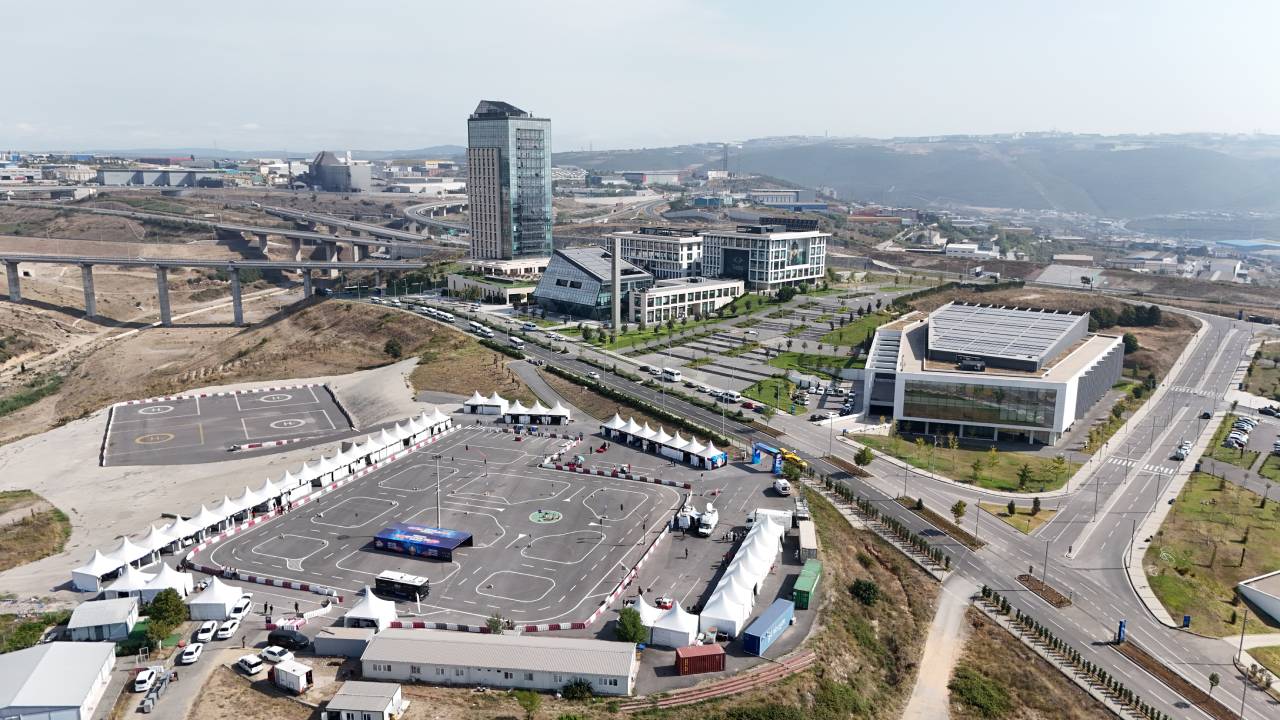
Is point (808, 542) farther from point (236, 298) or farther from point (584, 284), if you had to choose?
point (236, 298)

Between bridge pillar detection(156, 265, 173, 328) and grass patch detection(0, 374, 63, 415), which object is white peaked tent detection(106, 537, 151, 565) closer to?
grass patch detection(0, 374, 63, 415)

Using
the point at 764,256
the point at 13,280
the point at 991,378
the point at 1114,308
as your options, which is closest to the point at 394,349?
the point at 764,256

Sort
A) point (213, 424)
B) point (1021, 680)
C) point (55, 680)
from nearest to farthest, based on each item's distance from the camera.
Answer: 1. point (55, 680)
2. point (1021, 680)
3. point (213, 424)

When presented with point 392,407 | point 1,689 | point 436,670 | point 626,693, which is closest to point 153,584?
point 1,689

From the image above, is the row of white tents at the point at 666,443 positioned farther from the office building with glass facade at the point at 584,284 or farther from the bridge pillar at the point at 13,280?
the bridge pillar at the point at 13,280

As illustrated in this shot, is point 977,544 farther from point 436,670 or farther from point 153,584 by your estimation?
point 153,584

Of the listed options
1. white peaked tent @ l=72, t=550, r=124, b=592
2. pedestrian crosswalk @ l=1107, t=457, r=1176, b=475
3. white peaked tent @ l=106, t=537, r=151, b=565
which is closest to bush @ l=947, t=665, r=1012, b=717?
pedestrian crosswalk @ l=1107, t=457, r=1176, b=475
